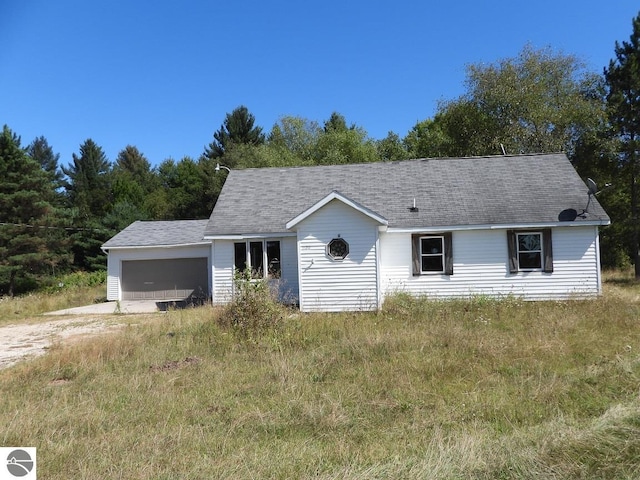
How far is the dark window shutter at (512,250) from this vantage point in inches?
607

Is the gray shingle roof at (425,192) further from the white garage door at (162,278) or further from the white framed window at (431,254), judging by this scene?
the white garage door at (162,278)

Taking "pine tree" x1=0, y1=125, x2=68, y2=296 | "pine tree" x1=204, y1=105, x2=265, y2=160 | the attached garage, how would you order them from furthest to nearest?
1. "pine tree" x1=204, y1=105, x2=265, y2=160
2. "pine tree" x1=0, y1=125, x2=68, y2=296
3. the attached garage

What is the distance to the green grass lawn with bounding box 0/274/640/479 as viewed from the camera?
13.8 ft

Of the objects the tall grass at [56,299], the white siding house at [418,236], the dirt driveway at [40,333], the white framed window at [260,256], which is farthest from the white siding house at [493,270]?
the tall grass at [56,299]

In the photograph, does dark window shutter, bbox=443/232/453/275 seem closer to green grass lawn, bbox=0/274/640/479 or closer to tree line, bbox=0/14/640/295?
green grass lawn, bbox=0/274/640/479

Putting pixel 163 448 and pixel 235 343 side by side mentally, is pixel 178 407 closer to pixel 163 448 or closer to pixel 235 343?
pixel 163 448

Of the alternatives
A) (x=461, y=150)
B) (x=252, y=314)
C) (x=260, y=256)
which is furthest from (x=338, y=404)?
(x=461, y=150)

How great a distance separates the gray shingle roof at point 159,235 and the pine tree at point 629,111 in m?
21.7

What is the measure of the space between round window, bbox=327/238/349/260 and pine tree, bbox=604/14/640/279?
17.0 m

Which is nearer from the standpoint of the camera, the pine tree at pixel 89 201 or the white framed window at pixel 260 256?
the white framed window at pixel 260 256

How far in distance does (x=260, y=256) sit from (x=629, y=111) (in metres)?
20.6

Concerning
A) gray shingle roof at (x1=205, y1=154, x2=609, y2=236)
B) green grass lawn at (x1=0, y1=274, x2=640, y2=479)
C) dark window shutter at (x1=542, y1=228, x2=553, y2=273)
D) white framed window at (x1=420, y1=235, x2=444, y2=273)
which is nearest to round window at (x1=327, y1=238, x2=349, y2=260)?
gray shingle roof at (x1=205, y1=154, x2=609, y2=236)

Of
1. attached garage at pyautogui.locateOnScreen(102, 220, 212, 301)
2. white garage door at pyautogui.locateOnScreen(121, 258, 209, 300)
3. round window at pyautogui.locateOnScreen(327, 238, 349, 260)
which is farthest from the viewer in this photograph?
white garage door at pyautogui.locateOnScreen(121, 258, 209, 300)

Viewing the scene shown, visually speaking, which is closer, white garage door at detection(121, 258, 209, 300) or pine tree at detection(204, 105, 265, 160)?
white garage door at detection(121, 258, 209, 300)
